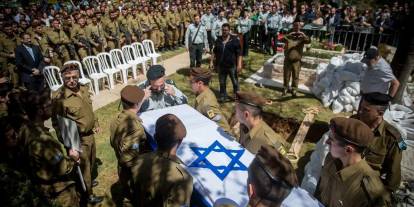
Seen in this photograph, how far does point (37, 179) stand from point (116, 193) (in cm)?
161

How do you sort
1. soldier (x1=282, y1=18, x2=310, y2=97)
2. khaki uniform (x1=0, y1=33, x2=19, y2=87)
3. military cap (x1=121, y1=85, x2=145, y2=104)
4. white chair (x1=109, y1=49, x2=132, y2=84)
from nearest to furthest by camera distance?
1. military cap (x1=121, y1=85, x2=145, y2=104)
2. soldier (x1=282, y1=18, x2=310, y2=97)
3. khaki uniform (x1=0, y1=33, x2=19, y2=87)
4. white chair (x1=109, y1=49, x2=132, y2=84)

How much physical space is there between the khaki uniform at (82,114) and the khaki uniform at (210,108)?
159 centimetres

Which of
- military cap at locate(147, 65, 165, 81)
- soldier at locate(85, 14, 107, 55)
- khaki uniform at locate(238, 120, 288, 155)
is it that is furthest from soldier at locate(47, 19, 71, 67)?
khaki uniform at locate(238, 120, 288, 155)

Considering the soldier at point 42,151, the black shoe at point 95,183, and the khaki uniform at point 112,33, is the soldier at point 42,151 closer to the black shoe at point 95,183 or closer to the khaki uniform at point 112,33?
the black shoe at point 95,183

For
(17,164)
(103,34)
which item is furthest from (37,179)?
(103,34)

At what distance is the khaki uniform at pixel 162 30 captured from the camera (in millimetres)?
13625

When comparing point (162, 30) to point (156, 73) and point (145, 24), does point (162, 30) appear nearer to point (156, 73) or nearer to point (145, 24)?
point (145, 24)

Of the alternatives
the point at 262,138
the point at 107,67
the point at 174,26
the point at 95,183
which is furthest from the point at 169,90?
the point at 174,26

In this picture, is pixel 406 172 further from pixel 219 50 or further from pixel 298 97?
pixel 219 50

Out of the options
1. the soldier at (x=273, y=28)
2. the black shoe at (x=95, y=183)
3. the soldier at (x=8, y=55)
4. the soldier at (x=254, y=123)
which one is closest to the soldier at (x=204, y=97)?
the soldier at (x=254, y=123)

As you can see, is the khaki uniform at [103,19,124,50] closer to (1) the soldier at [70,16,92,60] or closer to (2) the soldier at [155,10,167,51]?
(1) the soldier at [70,16,92,60]

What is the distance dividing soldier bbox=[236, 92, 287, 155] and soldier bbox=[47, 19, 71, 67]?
839 cm

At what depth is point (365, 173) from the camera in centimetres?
260

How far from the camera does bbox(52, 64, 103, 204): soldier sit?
4.26m
